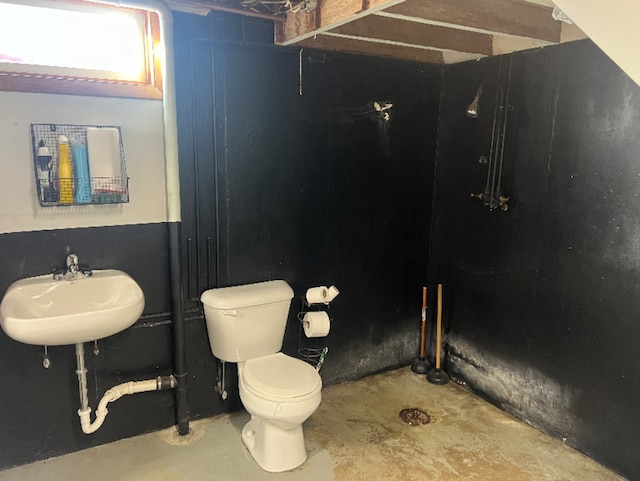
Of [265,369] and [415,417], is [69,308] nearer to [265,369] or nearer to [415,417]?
[265,369]

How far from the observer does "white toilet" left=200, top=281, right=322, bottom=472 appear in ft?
7.45

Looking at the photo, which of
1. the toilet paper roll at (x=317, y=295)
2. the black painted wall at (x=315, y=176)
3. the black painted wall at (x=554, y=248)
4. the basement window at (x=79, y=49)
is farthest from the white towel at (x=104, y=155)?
the black painted wall at (x=554, y=248)

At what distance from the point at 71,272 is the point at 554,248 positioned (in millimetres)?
2336

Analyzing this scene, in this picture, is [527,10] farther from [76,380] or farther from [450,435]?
[76,380]

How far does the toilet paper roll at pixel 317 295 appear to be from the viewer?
2857 millimetres

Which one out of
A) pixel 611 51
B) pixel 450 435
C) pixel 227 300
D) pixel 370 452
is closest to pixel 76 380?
pixel 227 300

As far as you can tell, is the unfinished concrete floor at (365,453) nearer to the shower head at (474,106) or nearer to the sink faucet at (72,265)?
the sink faucet at (72,265)

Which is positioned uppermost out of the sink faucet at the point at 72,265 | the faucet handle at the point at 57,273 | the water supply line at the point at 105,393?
the sink faucet at the point at 72,265

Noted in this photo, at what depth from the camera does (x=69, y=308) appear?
7.22ft

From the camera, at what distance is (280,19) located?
8.13 feet

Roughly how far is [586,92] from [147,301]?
2.35 meters

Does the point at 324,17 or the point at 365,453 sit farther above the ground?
the point at 324,17

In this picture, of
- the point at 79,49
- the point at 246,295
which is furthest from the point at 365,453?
the point at 79,49

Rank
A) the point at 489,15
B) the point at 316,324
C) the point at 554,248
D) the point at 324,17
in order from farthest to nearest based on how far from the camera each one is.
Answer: the point at 316,324 < the point at 554,248 < the point at 489,15 < the point at 324,17
